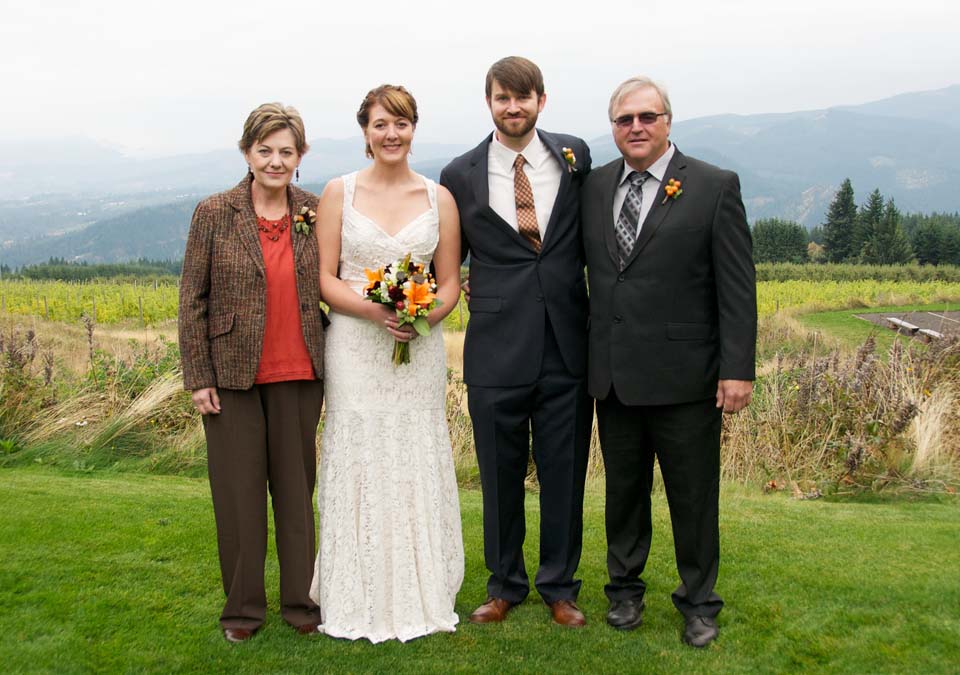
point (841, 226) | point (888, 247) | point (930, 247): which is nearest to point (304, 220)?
point (888, 247)

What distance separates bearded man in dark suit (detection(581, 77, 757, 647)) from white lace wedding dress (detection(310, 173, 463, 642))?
923 millimetres

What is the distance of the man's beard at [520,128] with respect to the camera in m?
4.39

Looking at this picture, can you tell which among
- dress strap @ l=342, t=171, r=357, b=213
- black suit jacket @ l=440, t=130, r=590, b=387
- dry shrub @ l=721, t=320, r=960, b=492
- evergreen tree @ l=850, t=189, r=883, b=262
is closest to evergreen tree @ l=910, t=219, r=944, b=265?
evergreen tree @ l=850, t=189, r=883, b=262

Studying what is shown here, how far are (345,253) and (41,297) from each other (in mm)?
32884

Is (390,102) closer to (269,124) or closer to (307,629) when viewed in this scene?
(269,124)

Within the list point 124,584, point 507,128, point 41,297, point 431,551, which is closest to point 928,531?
point 431,551

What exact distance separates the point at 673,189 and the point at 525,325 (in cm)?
99

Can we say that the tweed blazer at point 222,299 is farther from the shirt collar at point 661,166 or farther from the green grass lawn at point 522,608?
the shirt collar at point 661,166

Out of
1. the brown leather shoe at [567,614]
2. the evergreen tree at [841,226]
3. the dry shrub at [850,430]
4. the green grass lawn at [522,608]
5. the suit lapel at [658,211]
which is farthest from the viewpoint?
the evergreen tree at [841,226]

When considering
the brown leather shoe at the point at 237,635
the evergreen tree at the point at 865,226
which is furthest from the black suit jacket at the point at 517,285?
the evergreen tree at the point at 865,226

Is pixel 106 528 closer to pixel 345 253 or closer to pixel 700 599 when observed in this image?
pixel 345 253

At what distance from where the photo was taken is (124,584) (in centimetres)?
496

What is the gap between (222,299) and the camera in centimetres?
422

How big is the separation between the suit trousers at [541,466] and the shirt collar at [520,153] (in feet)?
2.84
